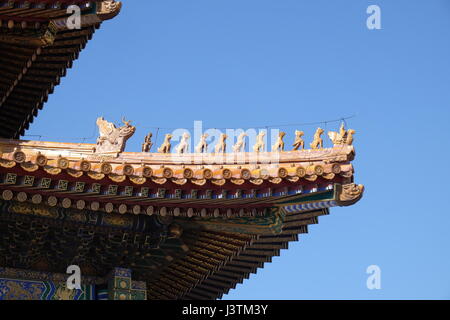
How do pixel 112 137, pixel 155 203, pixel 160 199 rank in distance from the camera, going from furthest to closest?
pixel 112 137 → pixel 155 203 → pixel 160 199

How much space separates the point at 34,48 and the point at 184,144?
16.4 feet

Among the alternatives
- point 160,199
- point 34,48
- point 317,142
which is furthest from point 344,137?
point 34,48

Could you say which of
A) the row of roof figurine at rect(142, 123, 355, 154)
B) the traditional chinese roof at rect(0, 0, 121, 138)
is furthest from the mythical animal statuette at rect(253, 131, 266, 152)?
the traditional chinese roof at rect(0, 0, 121, 138)

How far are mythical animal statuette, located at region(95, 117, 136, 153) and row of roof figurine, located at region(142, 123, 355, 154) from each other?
0.39 meters

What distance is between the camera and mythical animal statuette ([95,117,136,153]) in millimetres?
18172

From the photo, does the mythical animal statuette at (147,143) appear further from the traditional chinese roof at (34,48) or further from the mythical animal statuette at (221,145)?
the traditional chinese roof at (34,48)

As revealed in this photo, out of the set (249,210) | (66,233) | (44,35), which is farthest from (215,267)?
(44,35)

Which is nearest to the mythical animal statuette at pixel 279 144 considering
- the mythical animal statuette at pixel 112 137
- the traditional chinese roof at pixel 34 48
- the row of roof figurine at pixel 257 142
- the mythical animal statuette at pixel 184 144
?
the row of roof figurine at pixel 257 142

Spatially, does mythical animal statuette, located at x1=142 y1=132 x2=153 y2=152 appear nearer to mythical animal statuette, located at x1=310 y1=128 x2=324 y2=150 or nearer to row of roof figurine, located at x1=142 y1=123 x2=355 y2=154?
row of roof figurine, located at x1=142 y1=123 x2=355 y2=154

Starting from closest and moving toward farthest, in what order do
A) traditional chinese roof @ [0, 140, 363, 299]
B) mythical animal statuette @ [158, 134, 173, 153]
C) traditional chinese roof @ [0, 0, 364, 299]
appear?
traditional chinese roof @ [0, 140, 363, 299] < traditional chinese roof @ [0, 0, 364, 299] < mythical animal statuette @ [158, 134, 173, 153]

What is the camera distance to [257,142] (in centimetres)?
1788

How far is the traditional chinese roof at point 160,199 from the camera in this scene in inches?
647

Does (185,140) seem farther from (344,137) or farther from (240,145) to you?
(344,137)

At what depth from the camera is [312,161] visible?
17.2m
